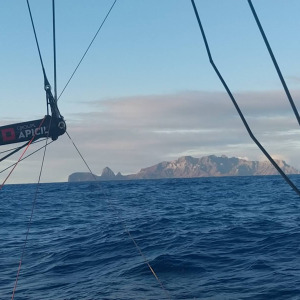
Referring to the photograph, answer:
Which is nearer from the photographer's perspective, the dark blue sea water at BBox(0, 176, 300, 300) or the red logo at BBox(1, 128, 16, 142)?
the red logo at BBox(1, 128, 16, 142)

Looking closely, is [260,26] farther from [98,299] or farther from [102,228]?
[102,228]

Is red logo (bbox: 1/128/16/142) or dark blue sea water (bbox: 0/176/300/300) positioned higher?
red logo (bbox: 1/128/16/142)

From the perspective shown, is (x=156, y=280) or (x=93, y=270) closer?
(x=156, y=280)

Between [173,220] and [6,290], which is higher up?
[6,290]

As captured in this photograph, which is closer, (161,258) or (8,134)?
(8,134)

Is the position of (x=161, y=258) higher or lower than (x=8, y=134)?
lower

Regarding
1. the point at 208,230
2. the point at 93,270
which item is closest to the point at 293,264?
the point at 93,270

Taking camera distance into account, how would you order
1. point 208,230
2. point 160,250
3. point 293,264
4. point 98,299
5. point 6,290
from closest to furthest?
point 98,299
point 6,290
point 293,264
point 160,250
point 208,230

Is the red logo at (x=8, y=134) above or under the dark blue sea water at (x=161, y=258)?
above

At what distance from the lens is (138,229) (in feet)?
88.2

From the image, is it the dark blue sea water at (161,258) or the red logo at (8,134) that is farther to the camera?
the dark blue sea water at (161,258)

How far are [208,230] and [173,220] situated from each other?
5796mm

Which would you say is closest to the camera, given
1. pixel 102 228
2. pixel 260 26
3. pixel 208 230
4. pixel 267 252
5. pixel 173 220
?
pixel 260 26

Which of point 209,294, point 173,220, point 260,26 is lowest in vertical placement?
point 173,220
